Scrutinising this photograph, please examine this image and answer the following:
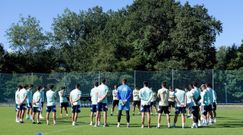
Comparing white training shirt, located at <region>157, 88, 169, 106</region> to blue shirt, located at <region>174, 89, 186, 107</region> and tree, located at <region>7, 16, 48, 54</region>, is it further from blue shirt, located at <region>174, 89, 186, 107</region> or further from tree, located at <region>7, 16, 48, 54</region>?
tree, located at <region>7, 16, 48, 54</region>

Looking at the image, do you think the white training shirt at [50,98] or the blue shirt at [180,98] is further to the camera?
the white training shirt at [50,98]

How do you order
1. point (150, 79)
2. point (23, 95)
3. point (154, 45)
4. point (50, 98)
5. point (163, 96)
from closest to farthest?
1. point (163, 96)
2. point (50, 98)
3. point (23, 95)
4. point (150, 79)
5. point (154, 45)

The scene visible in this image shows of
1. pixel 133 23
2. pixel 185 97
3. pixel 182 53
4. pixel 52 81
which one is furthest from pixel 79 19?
pixel 185 97

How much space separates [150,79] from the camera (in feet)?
152

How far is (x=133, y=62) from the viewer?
59250 mm

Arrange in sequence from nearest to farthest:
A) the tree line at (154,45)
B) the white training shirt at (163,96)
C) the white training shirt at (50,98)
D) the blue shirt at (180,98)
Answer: the white training shirt at (163,96) < the blue shirt at (180,98) < the white training shirt at (50,98) < the tree line at (154,45)

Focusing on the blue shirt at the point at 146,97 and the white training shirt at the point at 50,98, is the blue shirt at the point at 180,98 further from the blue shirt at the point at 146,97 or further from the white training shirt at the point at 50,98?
the white training shirt at the point at 50,98

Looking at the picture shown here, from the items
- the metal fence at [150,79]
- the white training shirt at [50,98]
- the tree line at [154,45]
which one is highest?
the tree line at [154,45]

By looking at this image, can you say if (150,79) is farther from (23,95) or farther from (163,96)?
(163,96)

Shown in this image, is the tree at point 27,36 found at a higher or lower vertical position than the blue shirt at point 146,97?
higher

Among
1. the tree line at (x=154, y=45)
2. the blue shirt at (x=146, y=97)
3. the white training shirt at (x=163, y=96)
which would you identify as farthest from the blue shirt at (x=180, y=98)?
the tree line at (x=154, y=45)

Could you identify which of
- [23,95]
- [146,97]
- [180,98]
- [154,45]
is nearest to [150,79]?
[154,45]

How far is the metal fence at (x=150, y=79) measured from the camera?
4562cm

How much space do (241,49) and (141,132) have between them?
1893 inches
